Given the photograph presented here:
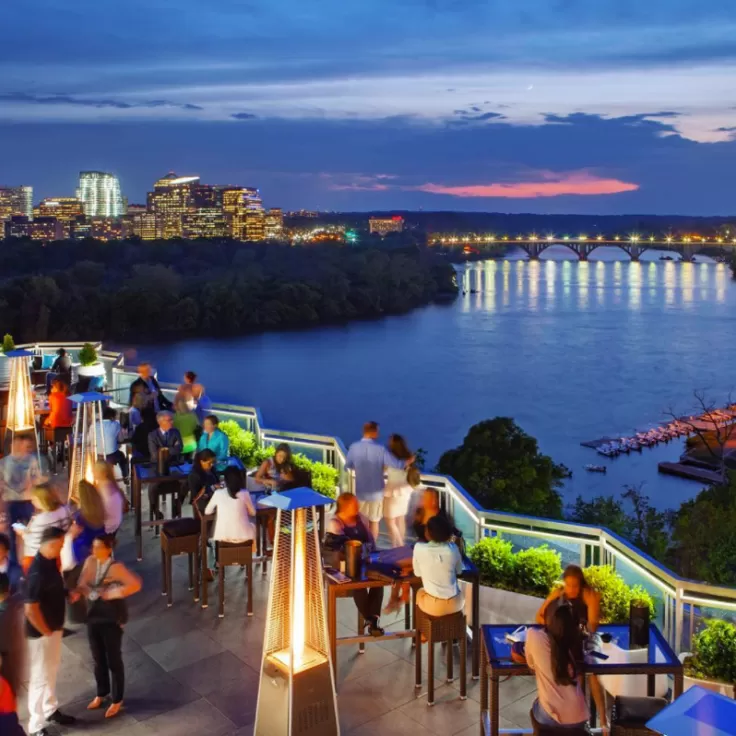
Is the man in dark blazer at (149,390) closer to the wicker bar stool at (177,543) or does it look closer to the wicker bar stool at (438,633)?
the wicker bar stool at (177,543)

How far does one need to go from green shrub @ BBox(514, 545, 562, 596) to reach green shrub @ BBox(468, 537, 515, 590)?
0.32 ft

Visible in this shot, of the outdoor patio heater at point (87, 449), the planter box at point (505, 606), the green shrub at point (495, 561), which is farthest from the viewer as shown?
the outdoor patio heater at point (87, 449)

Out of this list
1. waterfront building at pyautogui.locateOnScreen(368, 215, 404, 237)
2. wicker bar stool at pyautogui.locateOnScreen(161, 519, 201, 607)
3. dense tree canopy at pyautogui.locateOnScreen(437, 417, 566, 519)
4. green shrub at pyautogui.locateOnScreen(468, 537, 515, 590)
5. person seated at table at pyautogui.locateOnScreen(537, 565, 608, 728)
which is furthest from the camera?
waterfront building at pyautogui.locateOnScreen(368, 215, 404, 237)

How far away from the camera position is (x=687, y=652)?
5.35 meters

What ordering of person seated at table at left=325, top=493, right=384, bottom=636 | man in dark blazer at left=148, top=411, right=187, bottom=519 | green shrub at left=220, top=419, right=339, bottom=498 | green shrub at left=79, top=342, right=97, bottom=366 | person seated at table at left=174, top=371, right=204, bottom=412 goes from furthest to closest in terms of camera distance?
green shrub at left=79, top=342, right=97, bottom=366
person seated at table at left=174, top=371, right=204, bottom=412
green shrub at left=220, top=419, right=339, bottom=498
man in dark blazer at left=148, top=411, right=187, bottom=519
person seated at table at left=325, top=493, right=384, bottom=636

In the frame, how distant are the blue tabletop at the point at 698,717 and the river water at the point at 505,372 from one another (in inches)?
1426

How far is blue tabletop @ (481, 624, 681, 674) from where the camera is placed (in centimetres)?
451

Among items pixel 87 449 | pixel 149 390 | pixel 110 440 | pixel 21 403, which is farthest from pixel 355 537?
pixel 21 403

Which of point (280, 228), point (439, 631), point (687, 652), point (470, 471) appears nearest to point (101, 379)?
point (439, 631)

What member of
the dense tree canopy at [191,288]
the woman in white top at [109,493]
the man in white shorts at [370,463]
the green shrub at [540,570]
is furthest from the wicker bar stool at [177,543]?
the dense tree canopy at [191,288]

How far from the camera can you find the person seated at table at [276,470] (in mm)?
7613

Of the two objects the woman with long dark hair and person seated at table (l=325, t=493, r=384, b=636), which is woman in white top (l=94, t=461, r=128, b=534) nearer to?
the woman with long dark hair

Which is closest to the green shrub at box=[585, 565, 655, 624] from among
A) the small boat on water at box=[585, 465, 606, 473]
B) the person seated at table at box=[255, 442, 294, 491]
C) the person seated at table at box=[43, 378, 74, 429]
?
the person seated at table at box=[255, 442, 294, 491]

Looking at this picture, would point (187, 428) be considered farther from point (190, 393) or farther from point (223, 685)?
point (223, 685)
